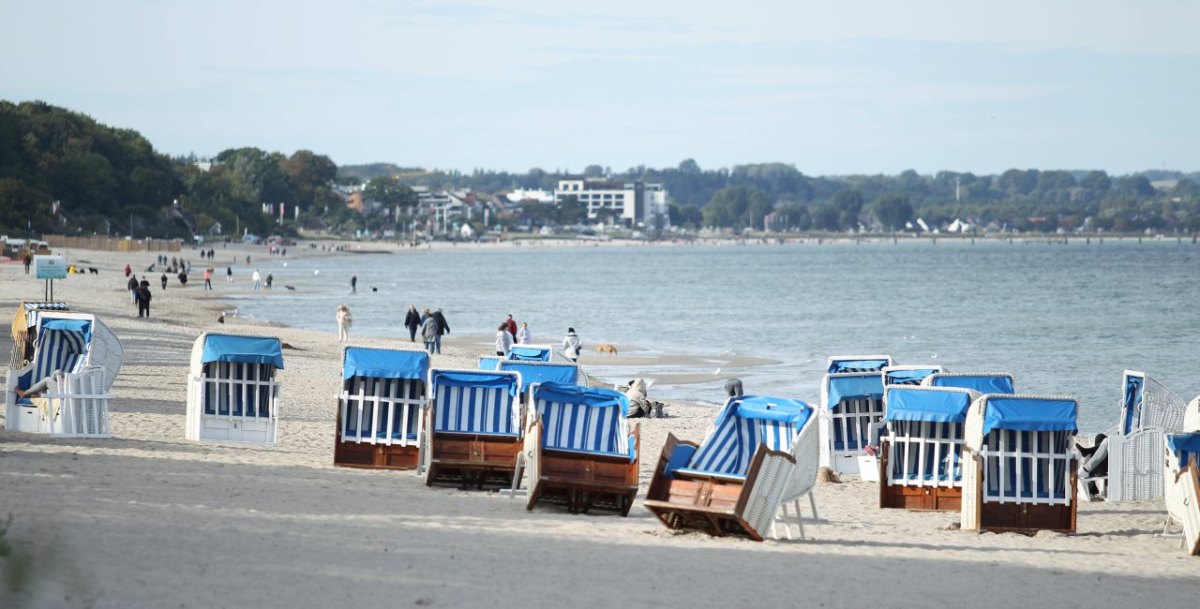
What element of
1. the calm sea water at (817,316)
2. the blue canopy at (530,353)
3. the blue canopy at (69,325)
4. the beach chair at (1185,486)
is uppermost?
the blue canopy at (69,325)

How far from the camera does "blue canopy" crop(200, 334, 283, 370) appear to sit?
15281 mm

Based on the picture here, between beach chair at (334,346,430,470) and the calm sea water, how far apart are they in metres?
13.4

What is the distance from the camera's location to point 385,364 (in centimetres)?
1429

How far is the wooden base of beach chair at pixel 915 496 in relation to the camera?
1390 centimetres

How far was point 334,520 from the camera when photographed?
10703 millimetres

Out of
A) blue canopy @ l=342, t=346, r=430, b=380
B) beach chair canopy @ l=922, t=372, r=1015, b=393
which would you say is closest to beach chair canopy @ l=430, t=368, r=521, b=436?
blue canopy @ l=342, t=346, r=430, b=380

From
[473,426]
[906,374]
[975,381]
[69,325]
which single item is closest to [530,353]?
[906,374]

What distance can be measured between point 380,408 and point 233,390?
2.17m

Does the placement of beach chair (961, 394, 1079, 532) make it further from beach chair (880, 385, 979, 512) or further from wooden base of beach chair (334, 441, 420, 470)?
wooden base of beach chair (334, 441, 420, 470)

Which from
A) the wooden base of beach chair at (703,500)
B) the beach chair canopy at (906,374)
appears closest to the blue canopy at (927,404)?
the beach chair canopy at (906,374)

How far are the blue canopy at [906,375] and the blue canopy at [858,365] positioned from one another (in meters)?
1.29

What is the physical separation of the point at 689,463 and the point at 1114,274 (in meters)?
106

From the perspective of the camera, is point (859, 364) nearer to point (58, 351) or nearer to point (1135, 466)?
point (1135, 466)

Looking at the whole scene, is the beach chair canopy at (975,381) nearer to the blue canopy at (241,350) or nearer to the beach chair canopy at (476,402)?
the beach chair canopy at (476,402)
